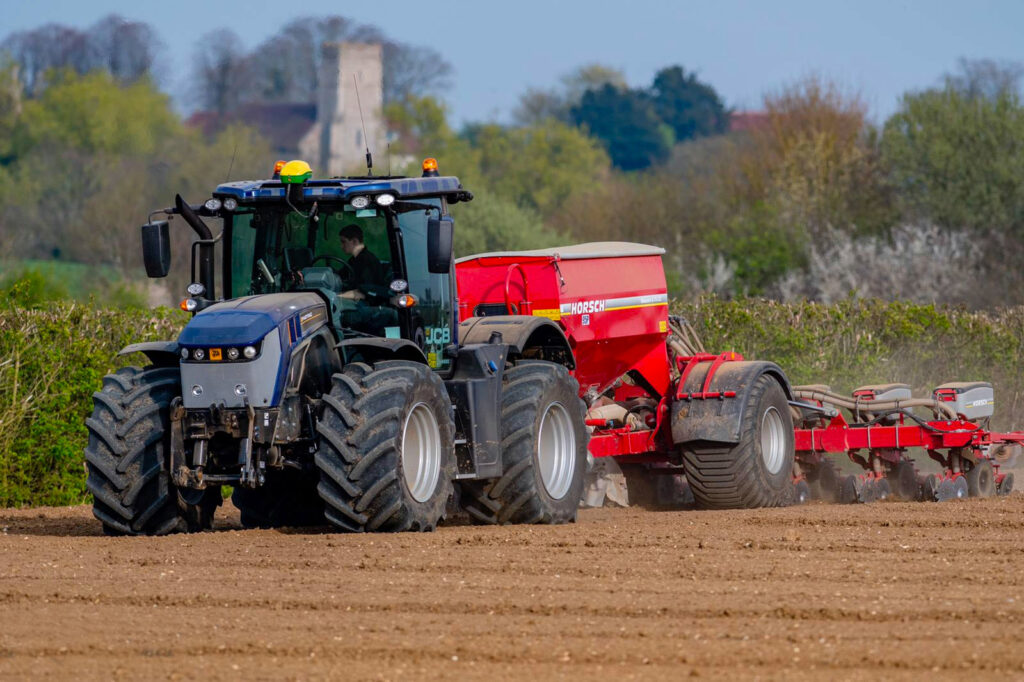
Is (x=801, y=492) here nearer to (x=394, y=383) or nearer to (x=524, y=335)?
(x=524, y=335)

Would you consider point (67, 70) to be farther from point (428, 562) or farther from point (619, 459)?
point (428, 562)

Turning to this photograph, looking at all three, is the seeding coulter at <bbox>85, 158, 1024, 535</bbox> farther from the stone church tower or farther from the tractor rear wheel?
the stone church tower

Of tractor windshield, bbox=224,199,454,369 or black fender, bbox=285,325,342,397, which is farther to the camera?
tractor windshield, bbox=224,199,454,369

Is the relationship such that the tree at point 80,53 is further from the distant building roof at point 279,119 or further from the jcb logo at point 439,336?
the jcb logo at point 439,336

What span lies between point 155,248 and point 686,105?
100690 mm

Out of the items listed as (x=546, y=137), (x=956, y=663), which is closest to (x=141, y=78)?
(x=546, y=137)

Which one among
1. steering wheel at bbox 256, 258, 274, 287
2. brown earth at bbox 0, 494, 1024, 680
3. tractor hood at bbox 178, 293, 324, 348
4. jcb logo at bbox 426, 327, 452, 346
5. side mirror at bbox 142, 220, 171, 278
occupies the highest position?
side mirror at bbox 142, 220, 171, 278

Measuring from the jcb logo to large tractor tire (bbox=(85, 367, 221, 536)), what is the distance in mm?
1695

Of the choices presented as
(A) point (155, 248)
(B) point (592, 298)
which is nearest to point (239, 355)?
(A) point (155, 248)

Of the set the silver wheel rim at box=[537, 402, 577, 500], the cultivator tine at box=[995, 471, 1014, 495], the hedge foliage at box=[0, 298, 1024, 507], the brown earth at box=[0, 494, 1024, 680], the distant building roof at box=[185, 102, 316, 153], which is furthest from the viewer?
the distant building roof at box=[185, 102, 316, 153]

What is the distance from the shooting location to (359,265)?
10.1m

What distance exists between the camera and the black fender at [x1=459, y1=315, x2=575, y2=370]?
10.8m

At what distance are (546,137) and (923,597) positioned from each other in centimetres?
6081

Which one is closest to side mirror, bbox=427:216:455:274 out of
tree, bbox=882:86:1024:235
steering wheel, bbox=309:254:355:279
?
steering wheel, bbox=309:254:355:279
